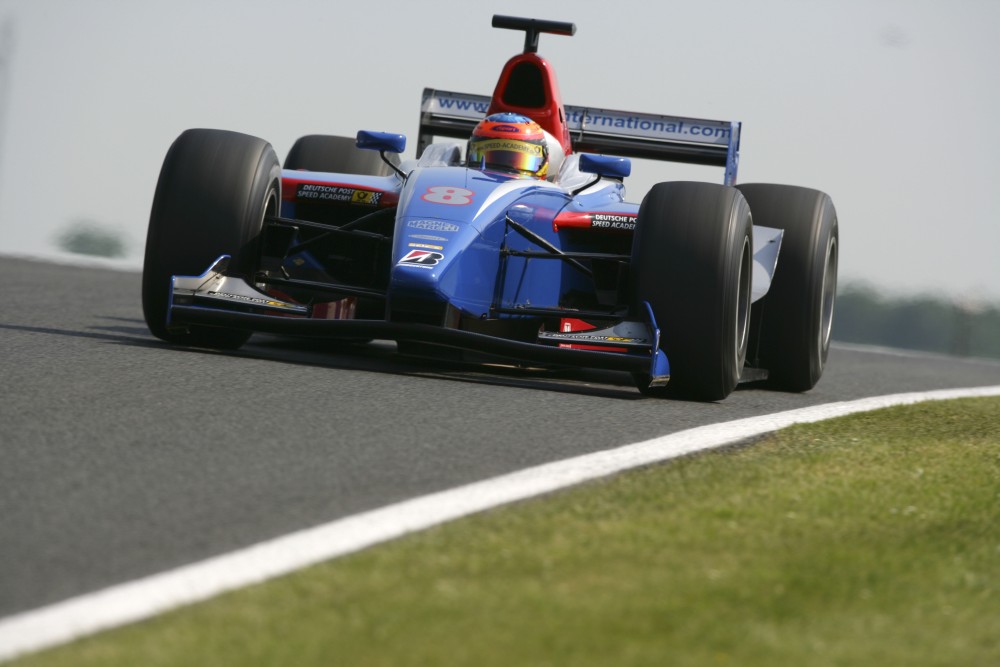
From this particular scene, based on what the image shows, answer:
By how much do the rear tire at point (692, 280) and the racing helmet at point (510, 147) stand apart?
1.42 meters

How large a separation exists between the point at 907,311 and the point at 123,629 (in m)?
22.4

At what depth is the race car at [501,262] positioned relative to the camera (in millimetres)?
6867

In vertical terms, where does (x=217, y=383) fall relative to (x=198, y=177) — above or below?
below

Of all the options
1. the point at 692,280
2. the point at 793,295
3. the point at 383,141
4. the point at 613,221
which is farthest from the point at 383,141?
the point at 793,295

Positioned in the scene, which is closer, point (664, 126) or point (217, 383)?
point (217, 383)

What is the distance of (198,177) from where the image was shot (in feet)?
24.1

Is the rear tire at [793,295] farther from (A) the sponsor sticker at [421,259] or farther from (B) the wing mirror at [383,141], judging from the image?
(A) the sponsor sticker at [421,259]

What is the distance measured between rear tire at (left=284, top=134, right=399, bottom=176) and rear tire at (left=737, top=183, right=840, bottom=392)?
3227mm

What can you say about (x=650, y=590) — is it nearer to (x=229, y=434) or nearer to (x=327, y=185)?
(x=229, y=434)

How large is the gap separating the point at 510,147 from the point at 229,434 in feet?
13.0

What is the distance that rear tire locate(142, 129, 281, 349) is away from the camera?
7.27 metres

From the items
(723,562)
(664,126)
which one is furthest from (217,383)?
(664,126)

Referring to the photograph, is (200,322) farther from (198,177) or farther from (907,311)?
(907,311)

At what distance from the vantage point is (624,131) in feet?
34.4
